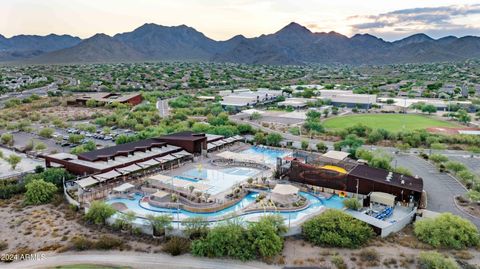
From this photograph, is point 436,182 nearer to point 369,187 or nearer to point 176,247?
point 369,187

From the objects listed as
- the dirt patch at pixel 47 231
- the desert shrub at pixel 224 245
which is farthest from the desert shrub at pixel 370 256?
the dirt patch at pixel 47 231

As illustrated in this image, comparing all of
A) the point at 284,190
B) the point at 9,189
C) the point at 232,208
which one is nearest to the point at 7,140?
the point at 9,189

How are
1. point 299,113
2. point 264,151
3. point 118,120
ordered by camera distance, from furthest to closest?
point 299,113 < point 118,120 < point 264,151

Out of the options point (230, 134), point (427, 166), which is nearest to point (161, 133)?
point (230, 134)

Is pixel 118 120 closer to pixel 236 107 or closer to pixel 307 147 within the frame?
pixel 236 107

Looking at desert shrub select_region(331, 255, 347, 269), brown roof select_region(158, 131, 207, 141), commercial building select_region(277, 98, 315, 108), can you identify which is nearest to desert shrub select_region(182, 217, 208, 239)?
desert shrub select_region(331, 255, 347, 269)

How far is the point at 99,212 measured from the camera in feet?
83.0

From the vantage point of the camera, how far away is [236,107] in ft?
244

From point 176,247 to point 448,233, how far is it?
1569 centimetres

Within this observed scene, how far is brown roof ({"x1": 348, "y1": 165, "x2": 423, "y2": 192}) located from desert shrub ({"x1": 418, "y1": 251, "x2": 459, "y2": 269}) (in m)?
7.90

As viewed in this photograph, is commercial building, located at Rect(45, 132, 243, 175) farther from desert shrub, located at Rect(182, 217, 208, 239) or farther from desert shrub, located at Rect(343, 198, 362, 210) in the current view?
desert shrub, located at Rect(343, 198, 362, 210)

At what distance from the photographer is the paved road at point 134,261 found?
2064 centimetres

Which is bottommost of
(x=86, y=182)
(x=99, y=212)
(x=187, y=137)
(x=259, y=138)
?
(x=99, y=212)

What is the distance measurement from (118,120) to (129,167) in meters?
26.3
